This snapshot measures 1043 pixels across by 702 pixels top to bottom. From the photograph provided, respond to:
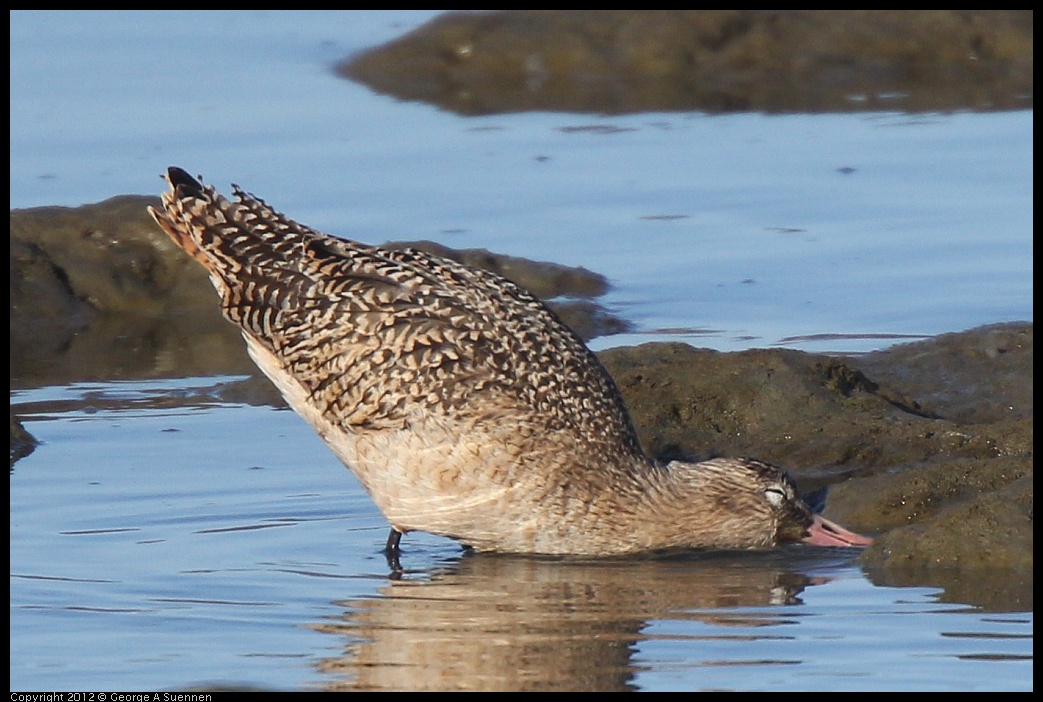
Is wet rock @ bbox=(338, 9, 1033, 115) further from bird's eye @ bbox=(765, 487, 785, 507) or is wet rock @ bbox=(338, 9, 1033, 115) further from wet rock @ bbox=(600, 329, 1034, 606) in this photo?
bird's eye @ bbox=(765, 487, 785, 507)

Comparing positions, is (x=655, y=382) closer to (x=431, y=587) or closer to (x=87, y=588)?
(x=431, y=587)

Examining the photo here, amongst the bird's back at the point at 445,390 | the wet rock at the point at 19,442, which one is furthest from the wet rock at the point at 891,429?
the wet rock at the point at 19,442

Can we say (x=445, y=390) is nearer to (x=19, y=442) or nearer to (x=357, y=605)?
(x=357, y=605)

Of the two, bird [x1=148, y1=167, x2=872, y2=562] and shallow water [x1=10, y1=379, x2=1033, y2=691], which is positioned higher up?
bird [x1=148, y1=167, x2=872, y2=562]

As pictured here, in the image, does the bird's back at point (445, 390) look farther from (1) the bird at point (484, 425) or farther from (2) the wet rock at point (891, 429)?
(2) the wet rock at point (891, 429)

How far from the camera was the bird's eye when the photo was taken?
7.66 metres

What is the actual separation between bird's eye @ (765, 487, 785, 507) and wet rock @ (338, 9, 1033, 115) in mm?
8655

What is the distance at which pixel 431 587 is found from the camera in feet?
23.7

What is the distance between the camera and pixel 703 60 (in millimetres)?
17609

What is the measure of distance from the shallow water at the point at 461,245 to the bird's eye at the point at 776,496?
0.63ft

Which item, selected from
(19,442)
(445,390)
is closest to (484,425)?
(445,390)

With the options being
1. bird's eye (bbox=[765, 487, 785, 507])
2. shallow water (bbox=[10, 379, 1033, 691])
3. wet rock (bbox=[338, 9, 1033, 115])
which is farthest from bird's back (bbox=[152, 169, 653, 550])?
wet rock (bbox=[338, 9, 1033, 115])

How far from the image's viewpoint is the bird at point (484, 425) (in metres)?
7.57

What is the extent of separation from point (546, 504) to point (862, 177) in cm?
617
